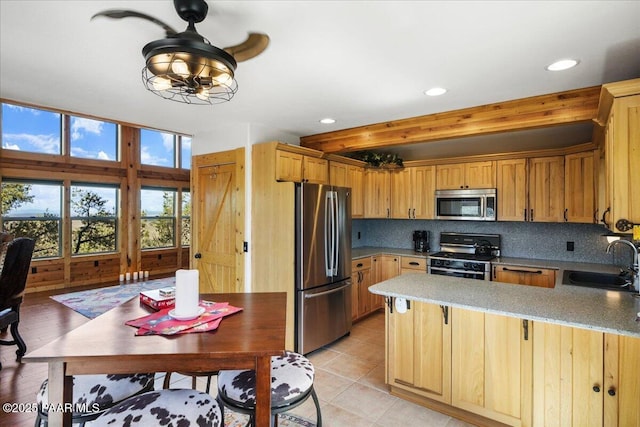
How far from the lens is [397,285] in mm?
2607

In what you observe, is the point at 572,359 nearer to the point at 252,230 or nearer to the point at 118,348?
the point at 118,348

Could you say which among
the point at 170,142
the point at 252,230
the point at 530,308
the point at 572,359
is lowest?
the point at 572,359

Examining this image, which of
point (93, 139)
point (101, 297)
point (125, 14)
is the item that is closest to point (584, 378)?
point (125, 14)

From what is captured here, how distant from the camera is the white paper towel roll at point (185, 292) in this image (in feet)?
4.99

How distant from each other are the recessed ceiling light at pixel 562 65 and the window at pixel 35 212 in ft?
26.1

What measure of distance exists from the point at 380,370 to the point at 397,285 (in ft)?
3.33

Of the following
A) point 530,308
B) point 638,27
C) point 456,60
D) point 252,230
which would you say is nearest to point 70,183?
point 252,230

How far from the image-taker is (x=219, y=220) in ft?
12.8

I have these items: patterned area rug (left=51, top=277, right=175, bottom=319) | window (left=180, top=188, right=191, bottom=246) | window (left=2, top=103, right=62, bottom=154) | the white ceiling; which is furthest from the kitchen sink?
window (left=2, top=103, right=62, bottom=154)

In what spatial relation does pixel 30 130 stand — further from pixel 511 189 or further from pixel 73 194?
pixel 511 189

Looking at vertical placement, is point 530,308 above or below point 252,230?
below

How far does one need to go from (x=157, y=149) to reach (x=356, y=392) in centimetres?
735

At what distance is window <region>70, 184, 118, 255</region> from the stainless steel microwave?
672 centimetres

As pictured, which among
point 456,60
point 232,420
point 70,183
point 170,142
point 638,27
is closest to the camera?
point 638,27
